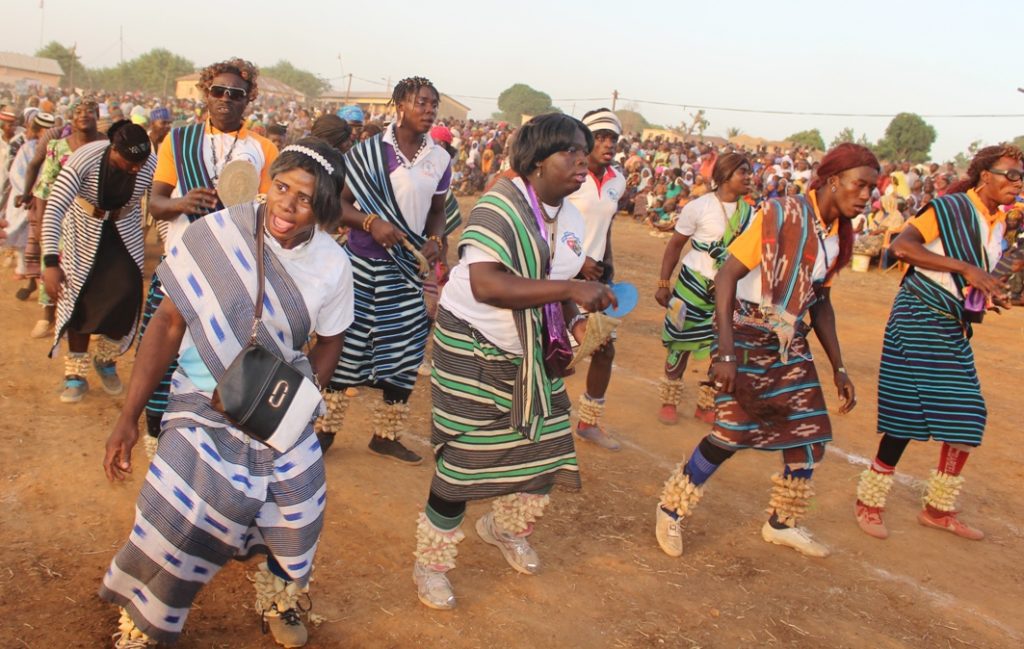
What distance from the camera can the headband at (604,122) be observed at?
5.22m

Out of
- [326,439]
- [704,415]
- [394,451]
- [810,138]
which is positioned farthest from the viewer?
[810,138]

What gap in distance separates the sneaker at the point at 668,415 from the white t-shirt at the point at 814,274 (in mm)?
2506

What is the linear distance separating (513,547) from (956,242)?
296cm

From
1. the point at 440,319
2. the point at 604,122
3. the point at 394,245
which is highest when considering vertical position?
the point at 604,122

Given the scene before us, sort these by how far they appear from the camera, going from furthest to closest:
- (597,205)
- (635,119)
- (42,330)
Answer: (635,119)
(42,330)
(597,205)

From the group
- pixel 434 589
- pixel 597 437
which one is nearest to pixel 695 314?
pixel 597 437

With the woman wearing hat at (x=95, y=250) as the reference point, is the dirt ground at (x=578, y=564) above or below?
below

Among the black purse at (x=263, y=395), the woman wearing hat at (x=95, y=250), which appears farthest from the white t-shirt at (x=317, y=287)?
the woman wearing hat at (x=95, y=250)

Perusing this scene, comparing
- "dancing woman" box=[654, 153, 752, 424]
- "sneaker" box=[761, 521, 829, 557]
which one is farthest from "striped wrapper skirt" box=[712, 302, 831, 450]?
"dancing woman" box=[654, 153, 752, 424]

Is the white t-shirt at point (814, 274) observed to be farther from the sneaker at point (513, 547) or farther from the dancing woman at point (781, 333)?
the sneaker at point (513, 547)

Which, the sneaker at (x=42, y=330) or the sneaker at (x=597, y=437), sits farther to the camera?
the sneaker at (x=42, y=330)

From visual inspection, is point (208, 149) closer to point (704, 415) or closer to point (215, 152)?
point (215, 152)

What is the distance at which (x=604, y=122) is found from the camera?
526cm

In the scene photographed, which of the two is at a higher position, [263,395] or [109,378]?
[263,395]
